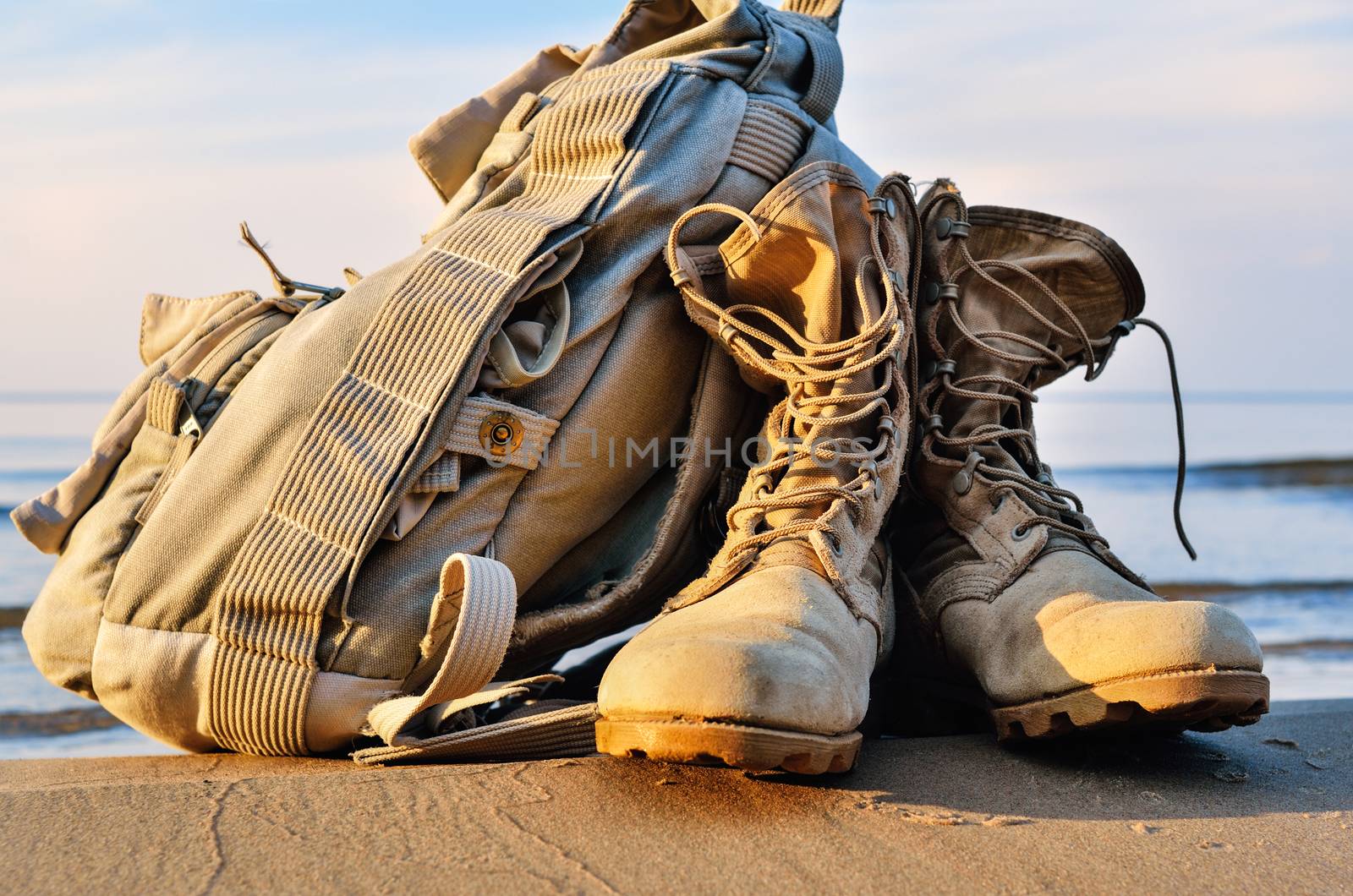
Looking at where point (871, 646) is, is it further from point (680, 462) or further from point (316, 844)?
point (316, 844)

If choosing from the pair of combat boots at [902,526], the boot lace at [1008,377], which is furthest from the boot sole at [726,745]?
the boot lace at [1008,377]

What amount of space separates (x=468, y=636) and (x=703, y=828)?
415mm

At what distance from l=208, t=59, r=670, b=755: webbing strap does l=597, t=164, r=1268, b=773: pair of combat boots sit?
1.02 feet

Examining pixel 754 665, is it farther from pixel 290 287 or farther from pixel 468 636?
pixel 290 287

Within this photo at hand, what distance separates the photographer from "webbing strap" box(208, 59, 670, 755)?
64.9 inches

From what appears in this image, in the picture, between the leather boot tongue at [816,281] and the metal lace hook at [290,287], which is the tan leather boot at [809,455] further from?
the metal lace hook at [290,287]

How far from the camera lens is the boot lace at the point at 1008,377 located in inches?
75.7

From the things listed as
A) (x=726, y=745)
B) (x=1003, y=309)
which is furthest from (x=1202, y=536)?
(x=726, y=745)

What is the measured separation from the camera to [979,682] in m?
1.72

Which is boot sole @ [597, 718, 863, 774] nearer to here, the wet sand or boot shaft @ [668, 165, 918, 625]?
the wet sand

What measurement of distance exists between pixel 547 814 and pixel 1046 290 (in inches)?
48.9

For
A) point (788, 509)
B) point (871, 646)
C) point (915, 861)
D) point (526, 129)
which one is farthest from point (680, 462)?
point (915, 861)

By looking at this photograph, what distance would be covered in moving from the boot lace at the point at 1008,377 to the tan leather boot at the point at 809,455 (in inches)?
5.4

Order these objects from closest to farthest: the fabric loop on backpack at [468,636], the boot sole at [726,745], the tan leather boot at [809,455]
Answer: the boot sole at [726,745]
the tan leather boot at [809,455]
the fabric loop on backpack at [468,636]
